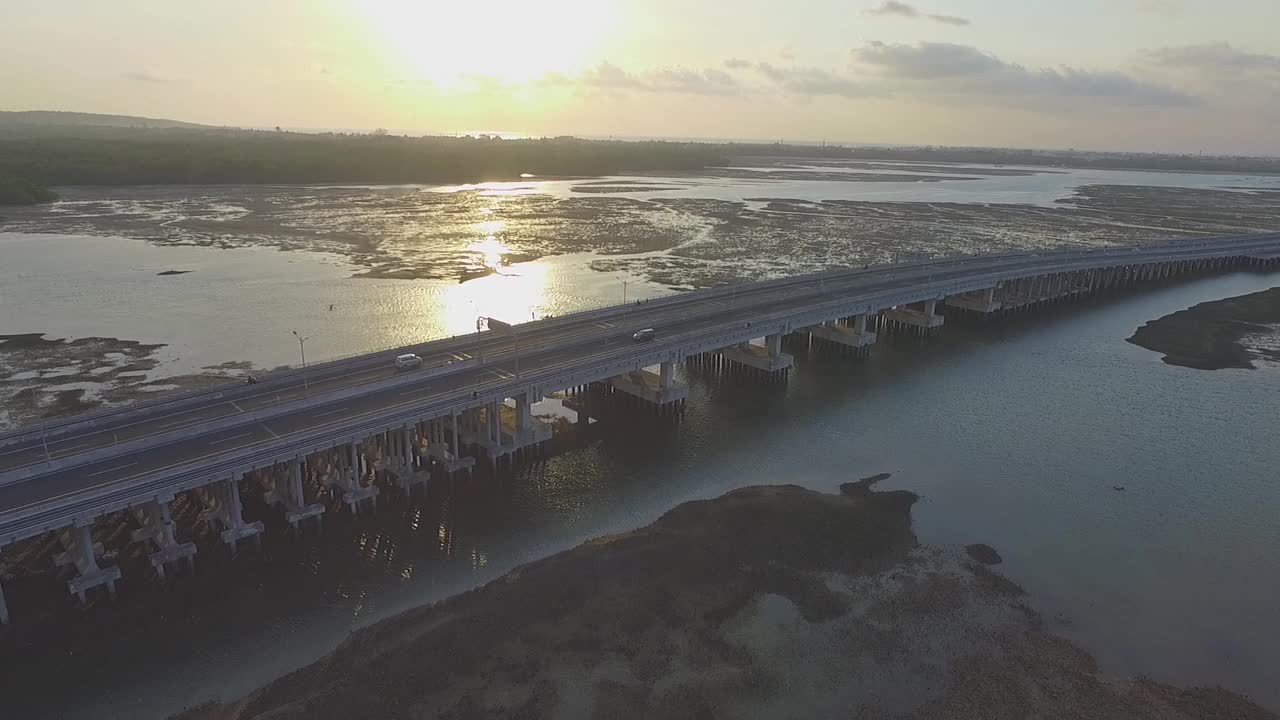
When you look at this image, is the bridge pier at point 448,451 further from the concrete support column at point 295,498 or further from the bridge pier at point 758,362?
the bridge pier at point 758,362

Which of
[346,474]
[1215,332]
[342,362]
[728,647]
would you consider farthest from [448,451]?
[1215,332]

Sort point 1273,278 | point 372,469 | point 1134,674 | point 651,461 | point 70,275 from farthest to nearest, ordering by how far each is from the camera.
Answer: point 1273,278 < point 70,275 < point 651,461 < point 372,469 < point 1134,674

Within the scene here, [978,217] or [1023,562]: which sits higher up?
[978,217]

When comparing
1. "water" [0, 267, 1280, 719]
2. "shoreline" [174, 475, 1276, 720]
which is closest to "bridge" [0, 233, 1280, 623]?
"water" [0, 267, 1280, 719]

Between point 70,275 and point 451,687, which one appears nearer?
point 451,687

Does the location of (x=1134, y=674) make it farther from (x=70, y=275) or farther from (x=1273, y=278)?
(x=1273, y=278)

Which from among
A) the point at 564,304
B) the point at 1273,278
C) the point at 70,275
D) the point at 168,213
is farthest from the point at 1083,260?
the point at 168,213

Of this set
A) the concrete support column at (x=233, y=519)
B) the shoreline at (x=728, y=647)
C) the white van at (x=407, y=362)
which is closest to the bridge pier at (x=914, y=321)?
the shoreline at (x=728, y=647)
